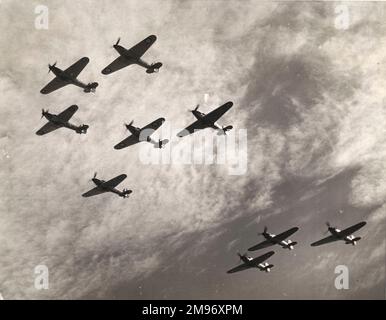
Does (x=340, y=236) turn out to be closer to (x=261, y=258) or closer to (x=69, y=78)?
(x=261, y=258)

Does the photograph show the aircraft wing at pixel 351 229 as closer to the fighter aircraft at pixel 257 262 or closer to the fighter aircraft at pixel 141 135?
the fighter aircraft at pixel 257 262

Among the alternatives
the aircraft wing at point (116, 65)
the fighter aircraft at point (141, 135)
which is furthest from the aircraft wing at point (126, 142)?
the aircraft wing at point (116, 65)

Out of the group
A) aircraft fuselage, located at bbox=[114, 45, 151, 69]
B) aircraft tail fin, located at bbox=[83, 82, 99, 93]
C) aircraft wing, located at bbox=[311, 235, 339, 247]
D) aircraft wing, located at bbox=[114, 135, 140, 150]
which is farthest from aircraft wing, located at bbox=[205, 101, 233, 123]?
aircraft wing, located at bbox=[311, 235, 339, 247]
